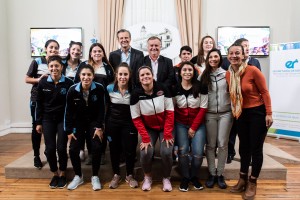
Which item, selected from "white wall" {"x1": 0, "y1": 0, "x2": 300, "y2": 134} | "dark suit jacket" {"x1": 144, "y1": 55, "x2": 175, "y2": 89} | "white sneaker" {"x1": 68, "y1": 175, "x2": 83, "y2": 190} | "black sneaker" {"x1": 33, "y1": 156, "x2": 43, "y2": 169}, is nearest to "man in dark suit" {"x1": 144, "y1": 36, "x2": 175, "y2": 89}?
"dark suit jacket" {"x1": 144, "y1": 55, "x2": 175, "y2": 89}

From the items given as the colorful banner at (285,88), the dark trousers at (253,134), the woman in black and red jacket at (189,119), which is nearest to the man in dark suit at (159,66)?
the woman in black and red jacket at (189,119)

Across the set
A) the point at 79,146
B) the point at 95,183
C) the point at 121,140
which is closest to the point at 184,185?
the point at 121,140

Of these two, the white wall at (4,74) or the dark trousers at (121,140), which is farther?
the white wall at (4,74)

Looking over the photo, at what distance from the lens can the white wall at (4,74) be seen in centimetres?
513

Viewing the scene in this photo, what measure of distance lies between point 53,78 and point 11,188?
1215mm

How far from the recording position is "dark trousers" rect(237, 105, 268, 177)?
7.73 ft

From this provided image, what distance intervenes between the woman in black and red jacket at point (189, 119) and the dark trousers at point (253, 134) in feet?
1.23

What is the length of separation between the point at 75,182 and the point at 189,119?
133 centimetres

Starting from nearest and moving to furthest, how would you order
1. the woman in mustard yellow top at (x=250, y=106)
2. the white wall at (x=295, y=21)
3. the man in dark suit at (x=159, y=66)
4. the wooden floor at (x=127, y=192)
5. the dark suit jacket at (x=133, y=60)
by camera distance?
the woman in mustard yellow top at (x=250, y=106)
the wooden floor at (x=127, y=192)
the man in dark suit at (x=159, y=66)
the dark suit jacket at (x=133, y=60)
the white wall at (x=295, y=21)

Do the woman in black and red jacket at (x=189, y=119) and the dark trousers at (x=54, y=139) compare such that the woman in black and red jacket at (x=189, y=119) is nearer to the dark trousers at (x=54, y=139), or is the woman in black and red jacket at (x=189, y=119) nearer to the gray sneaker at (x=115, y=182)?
the gray sneaker at (x=115, y=182)

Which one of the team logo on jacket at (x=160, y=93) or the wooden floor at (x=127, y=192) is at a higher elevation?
the team logo on jacket at (x=160, y=93)

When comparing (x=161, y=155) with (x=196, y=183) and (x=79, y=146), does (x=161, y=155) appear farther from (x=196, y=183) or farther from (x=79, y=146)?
(x=79, y=146)

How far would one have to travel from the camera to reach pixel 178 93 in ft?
A: 8.82

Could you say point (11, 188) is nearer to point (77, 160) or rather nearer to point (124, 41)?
point (77, 160)
